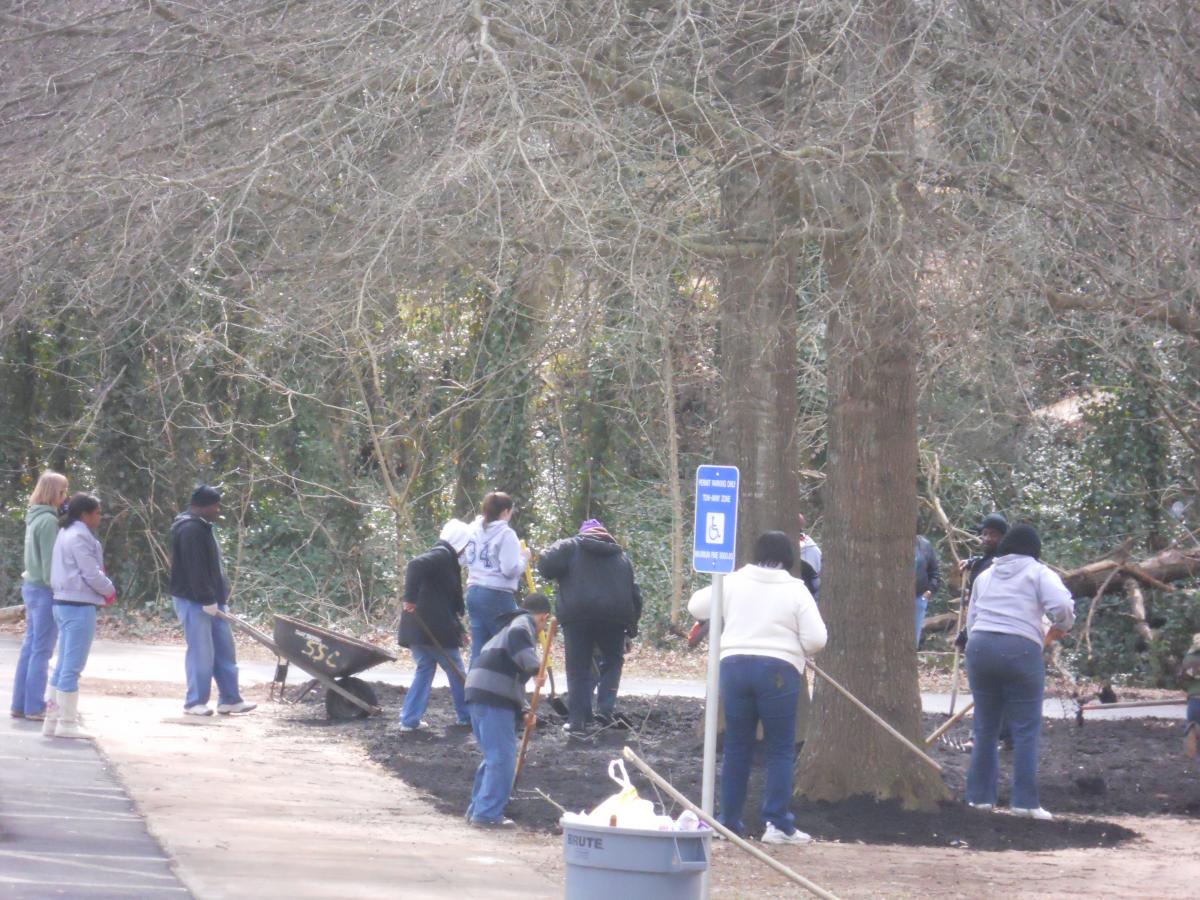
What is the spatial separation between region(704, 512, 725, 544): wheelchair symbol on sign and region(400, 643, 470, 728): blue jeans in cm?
447

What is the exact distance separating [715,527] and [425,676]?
4832 millimetres

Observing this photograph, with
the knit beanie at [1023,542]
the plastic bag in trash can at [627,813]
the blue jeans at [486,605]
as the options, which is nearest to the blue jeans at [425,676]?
the blue jeans at [486,605]

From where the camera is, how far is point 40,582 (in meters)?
11.0

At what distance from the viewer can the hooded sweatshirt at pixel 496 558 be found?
38.8ft

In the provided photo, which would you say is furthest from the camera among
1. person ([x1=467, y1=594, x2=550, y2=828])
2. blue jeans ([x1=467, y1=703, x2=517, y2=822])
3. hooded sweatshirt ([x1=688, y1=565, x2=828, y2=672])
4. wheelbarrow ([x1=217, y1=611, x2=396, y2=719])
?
wheelbarrow ([x1=217, y1=611, x2=396, y2=719])

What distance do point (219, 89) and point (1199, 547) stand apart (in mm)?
12106

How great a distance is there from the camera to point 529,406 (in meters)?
22.2

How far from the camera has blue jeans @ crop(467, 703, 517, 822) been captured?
8.51m

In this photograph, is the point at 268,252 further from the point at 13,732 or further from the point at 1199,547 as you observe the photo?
the point at 1199,547

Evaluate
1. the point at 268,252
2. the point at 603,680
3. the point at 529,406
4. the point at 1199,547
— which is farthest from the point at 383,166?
the point at 529,406

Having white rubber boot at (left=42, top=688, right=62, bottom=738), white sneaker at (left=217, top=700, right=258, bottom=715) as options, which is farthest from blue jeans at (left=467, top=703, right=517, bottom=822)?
white sneaker at (left=217, top=700, right=258, bottom=715)

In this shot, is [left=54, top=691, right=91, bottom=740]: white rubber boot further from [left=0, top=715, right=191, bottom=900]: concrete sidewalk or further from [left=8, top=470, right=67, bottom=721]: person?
[left=8, top=470, right=67, bottom=721]: person

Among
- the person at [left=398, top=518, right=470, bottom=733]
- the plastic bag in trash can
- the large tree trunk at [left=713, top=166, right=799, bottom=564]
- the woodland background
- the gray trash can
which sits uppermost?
the woodland background

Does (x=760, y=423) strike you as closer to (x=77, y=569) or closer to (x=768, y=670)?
(x=768, y=670)
